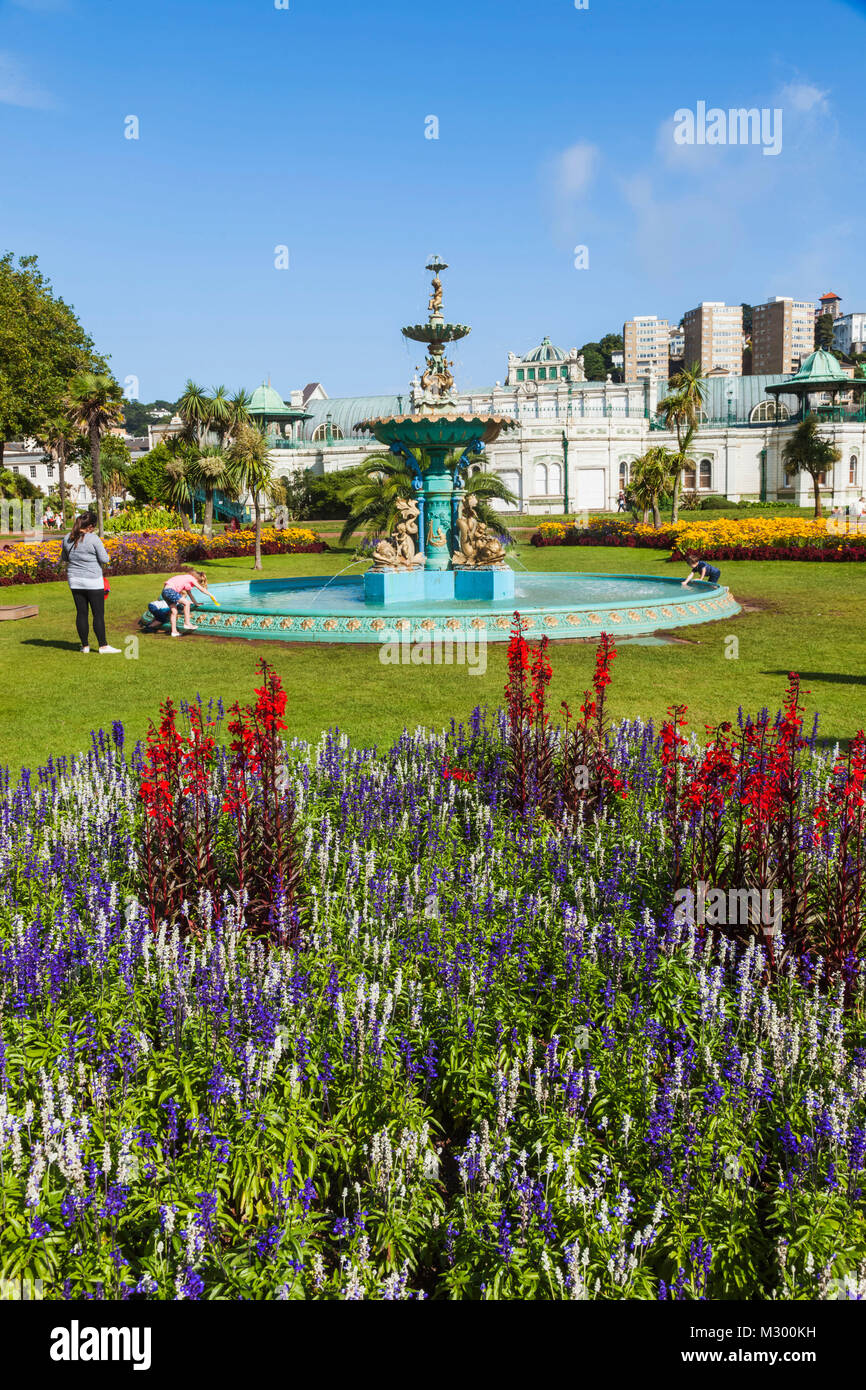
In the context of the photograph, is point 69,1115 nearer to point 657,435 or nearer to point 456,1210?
point 456,1210

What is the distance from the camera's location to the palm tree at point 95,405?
35.0 metres

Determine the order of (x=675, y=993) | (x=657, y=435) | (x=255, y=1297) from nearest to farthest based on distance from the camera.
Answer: (x=255, y=1297)
(x=675, y=993)
(x=657, y=435)

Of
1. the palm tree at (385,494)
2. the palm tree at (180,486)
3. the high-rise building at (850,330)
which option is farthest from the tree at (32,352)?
the high-rise building at (850,330)

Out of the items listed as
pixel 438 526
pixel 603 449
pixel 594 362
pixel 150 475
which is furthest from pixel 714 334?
pixel 438 526

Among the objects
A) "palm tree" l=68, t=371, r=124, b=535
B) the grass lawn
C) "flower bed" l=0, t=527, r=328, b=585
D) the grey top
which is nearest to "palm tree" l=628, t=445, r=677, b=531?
"flower bed" l=0, t=527, r=328, b=585

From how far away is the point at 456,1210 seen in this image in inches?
123

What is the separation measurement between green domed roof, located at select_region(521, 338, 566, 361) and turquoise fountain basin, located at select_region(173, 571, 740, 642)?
255 ft

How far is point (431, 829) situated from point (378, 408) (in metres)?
85.5

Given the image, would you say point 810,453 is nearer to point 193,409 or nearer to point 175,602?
point 193,409

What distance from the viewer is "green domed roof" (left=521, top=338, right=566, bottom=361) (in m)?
91.9

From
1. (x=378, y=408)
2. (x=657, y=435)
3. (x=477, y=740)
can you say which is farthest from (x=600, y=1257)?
(x=378, y=408)

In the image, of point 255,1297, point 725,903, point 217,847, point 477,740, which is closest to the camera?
point 255,1297

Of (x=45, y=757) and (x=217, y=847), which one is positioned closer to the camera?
(x=217, y=847)

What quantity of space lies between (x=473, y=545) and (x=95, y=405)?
862 inches
